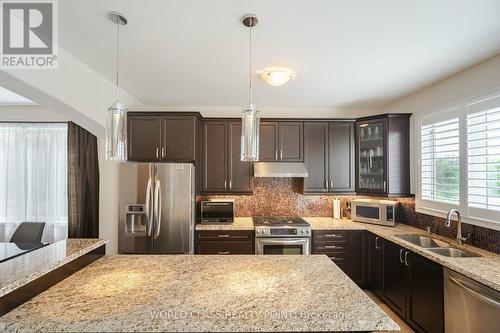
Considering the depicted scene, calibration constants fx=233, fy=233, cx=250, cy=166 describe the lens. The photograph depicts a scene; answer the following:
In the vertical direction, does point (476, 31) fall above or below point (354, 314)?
above

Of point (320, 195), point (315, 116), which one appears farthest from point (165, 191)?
point (315, 116)

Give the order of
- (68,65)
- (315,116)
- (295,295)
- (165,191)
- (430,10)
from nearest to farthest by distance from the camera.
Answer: (295,295), (430,10), (68,65), (165,191), (315,116)

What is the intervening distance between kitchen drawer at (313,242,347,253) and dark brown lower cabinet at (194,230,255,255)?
2.78 feet

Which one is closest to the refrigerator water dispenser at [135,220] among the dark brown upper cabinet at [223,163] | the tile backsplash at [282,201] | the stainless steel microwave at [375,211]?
the dark brown upper cabinet at [223,163]

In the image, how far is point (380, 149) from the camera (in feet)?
10.6

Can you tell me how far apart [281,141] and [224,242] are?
5.34ft

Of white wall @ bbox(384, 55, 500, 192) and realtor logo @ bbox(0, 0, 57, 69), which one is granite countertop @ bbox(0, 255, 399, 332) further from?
white wall @ bbox(384, 55, 500, 192)

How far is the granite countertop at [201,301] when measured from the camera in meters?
1.00

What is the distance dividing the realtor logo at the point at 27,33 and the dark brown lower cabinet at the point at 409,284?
3.52 metres

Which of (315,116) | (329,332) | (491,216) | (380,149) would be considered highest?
(315,116)

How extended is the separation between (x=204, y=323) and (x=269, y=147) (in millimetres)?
2654

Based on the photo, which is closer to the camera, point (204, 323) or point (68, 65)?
point (204, 323)

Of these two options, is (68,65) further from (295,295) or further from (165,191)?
(295,295)

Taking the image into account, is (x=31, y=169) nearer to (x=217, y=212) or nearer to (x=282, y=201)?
(x=217, y=212)
